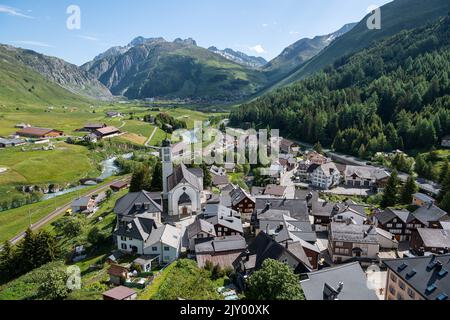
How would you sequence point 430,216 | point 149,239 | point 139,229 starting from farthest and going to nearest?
point 430,216 → point 139,229 → point 149,239

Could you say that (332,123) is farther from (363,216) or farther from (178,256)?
(178,256)

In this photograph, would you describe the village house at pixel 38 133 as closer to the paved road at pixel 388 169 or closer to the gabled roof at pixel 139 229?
the paved road at pixel 388 169

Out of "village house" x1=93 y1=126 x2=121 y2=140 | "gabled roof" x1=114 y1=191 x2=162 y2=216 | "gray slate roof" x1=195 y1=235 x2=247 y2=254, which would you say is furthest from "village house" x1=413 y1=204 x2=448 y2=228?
"village house" x1=93 y1=126 x2=121 y2=140

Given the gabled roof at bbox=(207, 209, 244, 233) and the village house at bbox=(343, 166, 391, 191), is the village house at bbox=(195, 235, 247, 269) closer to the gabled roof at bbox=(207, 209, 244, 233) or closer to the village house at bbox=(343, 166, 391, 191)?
the gabled roof at bbox=(207, 209, 244, 233)

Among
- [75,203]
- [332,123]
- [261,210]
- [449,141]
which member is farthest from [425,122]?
[75,203]

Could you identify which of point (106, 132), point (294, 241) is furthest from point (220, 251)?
point (106, 132)
